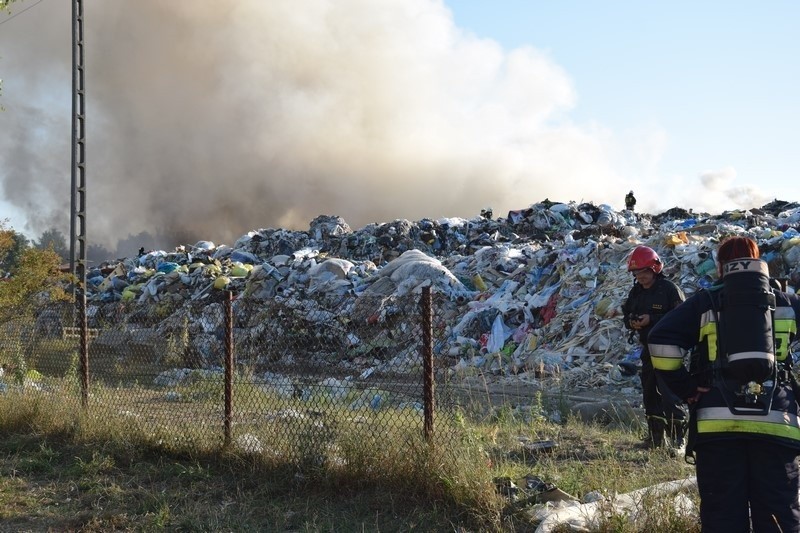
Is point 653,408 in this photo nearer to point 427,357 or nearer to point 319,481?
point 427,357

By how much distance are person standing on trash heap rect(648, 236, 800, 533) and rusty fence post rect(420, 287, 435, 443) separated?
1.65m

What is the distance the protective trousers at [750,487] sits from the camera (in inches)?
109

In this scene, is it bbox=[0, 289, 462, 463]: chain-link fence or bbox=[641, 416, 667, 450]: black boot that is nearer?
bbox=[0, 289, 462, 463]: chain-link fence

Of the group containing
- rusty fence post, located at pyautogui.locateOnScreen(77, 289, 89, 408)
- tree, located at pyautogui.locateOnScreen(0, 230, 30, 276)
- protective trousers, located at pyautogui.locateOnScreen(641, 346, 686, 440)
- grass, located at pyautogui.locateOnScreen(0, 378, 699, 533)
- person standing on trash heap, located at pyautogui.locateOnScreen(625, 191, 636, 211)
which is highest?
person standing on trash heap, located at pyautogui.locateOnScreen(625, 191, 636, 211)

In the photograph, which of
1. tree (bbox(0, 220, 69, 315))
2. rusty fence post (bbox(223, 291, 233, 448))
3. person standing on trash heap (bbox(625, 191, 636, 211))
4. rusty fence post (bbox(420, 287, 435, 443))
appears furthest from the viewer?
person standing on trash heap (bbox(625, 191, 636, 211))

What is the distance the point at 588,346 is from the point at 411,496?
723cm

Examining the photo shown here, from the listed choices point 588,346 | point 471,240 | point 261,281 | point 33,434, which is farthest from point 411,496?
point 471,240

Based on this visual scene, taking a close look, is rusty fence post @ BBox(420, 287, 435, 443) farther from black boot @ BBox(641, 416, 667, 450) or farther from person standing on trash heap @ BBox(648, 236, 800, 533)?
black boot @ BBox(641, 416, 667, 450)

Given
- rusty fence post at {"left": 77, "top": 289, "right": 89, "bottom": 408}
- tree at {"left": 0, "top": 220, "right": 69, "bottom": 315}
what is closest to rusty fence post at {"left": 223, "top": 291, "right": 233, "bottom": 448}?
rusty fence post at {"left": 77, "top": 289, "right": 89, "bottom": 408}

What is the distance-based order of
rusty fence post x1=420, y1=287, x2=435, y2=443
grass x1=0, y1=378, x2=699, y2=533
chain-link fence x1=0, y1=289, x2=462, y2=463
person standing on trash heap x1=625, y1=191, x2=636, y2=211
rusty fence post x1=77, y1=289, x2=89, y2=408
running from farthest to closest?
person standing on trash heap x1=625, y1=191, x2=636, y2=211 < rusty fence post x1=77, y1=289, x2=89, y2=408 < chain-link fence x1=0, y1=289, x2=462, y2=463 < rusty fence post x1=420, y1=287, x2=435, y2=443 < grass x1=0, y1=378, x2=699, y2=533

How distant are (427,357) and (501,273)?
473 inches

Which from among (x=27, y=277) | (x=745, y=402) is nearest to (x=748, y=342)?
(x=745, y=402)

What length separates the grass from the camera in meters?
3.85

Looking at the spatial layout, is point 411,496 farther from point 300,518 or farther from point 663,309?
point 663,309
